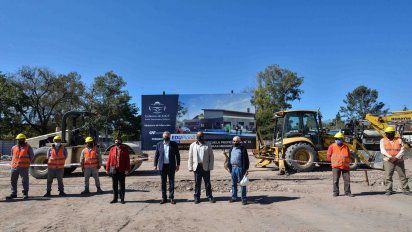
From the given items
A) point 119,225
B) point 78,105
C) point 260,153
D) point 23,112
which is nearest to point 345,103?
point 78,105

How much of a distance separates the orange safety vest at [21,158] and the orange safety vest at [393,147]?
9.46 meters

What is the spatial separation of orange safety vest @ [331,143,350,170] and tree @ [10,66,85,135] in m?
38.7

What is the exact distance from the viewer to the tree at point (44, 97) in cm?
4218

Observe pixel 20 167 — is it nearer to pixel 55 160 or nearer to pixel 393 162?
pixel 55 160

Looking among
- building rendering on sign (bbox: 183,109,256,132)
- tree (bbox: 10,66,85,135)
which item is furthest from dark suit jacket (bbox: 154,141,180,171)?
tree (bbox: 10,66,85,135)

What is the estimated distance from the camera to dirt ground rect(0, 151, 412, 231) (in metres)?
6.54

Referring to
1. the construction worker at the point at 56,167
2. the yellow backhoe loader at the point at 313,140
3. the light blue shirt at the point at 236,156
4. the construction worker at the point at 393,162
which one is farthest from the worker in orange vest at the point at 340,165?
the construction worker at the point at 56,167

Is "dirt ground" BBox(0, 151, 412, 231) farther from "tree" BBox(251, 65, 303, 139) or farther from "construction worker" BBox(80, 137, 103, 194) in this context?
"tree" BBox(251, 65, 303, 139)

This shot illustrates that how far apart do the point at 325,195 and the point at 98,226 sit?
5.79 metres

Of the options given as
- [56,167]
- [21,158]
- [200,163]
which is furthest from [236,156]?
[21,158]

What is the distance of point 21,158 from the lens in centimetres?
975

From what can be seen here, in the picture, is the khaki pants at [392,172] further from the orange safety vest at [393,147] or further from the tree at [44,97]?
the tree at [44,97]

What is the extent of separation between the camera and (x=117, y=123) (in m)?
47.9

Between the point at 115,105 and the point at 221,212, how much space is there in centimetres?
4130
